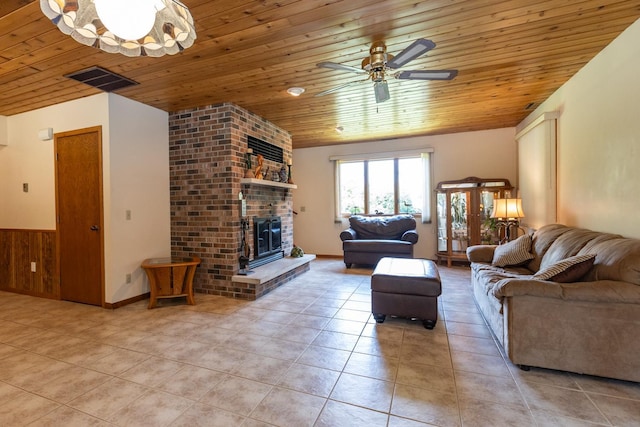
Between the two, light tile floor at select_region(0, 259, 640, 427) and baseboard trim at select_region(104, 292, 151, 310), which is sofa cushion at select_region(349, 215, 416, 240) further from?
baseboard trim at select_region(104, 292, 151, 310)

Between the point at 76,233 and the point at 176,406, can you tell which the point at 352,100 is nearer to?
the point at 176,406

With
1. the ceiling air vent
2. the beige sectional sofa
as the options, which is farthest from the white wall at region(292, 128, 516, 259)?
the ceiling air vent

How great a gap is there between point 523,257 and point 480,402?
1857mm

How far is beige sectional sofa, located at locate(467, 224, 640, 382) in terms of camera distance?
66.5 inches

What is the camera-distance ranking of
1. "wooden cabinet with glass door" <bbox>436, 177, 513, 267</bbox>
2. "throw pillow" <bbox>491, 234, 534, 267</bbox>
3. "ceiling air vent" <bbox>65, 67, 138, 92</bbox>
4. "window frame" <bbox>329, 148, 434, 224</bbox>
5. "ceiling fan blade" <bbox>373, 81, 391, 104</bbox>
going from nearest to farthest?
"ceiling fan blade" <bbox>373, 81, 391, 104</bbox> → "ceiling air vent" <bbox>65, 67, 138, 92</bbox> → "throw pillow" <bbox>491, 234, 534, 267</bbox> → "wooden cabinet with glass door" <bbox>436, 177, 513, 267</bbox> → "window frame" <bbox>329, 148, 434, 224</bbox>

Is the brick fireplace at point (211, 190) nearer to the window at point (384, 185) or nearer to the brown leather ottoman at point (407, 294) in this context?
the brown leather ottoman at point (407, 294)

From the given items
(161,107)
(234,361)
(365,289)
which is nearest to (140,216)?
(161,107)

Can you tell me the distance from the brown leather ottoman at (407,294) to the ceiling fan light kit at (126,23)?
2370mm

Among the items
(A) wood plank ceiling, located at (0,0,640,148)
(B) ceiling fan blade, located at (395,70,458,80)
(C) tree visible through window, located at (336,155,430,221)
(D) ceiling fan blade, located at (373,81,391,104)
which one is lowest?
A: (C) tree visible through window, located at (336,155,430,221)

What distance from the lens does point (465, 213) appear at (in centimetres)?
496

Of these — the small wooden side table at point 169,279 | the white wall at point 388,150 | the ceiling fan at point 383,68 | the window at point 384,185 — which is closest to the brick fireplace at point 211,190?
the small wooden side table at point 169,279

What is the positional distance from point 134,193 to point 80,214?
659 millimetres

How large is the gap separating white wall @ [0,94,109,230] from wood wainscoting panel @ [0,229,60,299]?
5.2 inches

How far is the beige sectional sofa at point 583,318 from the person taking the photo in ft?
5.54
